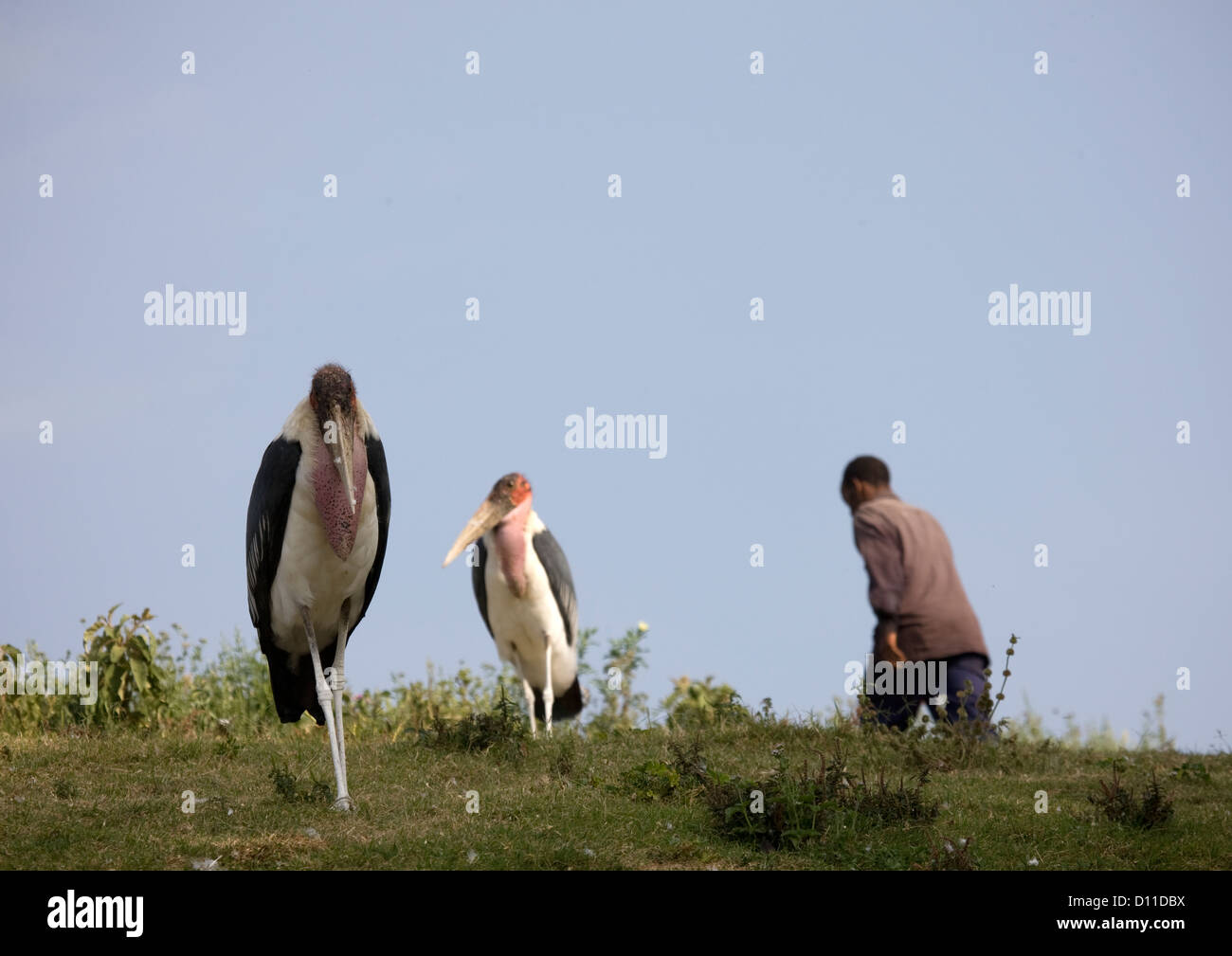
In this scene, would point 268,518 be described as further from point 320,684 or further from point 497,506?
point 497,506

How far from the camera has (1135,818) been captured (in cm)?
739

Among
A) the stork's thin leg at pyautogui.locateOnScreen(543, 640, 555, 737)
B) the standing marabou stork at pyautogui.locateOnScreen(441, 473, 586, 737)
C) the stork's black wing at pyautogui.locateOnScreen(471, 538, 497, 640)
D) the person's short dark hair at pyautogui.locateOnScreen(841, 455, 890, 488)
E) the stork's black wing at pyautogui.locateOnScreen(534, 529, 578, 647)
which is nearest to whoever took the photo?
the person's short dark hair at pyautogui.locateOnScreen(841, 455, 890, 488)

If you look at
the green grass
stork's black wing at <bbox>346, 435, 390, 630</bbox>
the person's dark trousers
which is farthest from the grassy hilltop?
stork's black wing at <bbox>346, 435, 390, 630</bbox>

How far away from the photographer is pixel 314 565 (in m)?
7.44

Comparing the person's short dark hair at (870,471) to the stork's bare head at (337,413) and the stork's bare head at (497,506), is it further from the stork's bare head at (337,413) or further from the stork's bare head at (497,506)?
the stork's bare head at (337,413)

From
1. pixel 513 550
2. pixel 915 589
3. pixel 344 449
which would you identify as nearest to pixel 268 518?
pixel 344 449

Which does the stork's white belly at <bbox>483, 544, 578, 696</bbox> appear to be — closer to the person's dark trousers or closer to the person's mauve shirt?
the person's mauve shirt

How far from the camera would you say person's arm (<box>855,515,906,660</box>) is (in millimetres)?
10367

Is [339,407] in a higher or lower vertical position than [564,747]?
higher

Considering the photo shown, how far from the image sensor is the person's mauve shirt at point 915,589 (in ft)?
34.1
